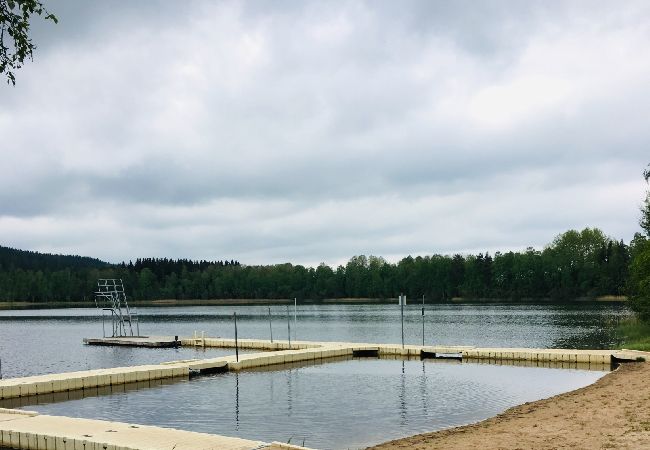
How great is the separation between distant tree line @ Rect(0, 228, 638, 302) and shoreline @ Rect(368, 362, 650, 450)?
328 ft

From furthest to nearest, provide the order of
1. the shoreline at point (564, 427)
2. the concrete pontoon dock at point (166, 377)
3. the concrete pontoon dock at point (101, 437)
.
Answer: the concrete pontoon dock at point (166, 377) < the concrete pontoon dock at point (101, 437) < the shoreline at point (564, 427)

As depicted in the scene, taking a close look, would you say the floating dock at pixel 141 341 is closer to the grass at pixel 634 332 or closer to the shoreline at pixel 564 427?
the grass at pixel 634 332

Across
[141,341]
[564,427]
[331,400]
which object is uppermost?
[564,427]

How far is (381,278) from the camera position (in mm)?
161125

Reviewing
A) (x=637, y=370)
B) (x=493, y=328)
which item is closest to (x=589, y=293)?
(x=493, y=328)

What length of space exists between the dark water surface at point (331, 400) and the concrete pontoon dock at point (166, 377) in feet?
3.22

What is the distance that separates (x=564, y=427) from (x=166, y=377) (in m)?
16.2

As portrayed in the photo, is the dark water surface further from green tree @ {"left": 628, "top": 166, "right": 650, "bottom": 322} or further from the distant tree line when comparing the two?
the distant tree line

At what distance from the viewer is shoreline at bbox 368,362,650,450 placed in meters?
12.4

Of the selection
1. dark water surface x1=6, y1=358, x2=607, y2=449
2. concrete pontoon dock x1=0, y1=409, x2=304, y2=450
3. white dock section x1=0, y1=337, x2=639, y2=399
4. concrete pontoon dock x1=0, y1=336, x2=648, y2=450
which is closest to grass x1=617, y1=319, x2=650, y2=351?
white dock section x1=0, y1=337, x2=639, y2=399

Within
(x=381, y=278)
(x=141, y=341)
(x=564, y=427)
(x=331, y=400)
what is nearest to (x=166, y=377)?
(x=331, y=400)

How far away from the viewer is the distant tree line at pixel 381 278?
125m

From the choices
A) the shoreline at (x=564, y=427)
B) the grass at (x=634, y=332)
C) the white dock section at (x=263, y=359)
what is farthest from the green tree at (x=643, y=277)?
the shoreline at (x=564, y=427)

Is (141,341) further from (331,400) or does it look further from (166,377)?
(331,400)
